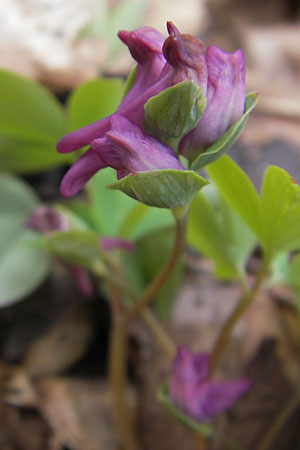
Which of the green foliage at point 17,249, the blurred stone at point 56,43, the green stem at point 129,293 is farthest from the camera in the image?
the blurred stone at point 56,43

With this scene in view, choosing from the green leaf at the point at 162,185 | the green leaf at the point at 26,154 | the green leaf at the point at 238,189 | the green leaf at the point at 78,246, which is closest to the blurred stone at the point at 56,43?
the green leaf at the point at 26,154

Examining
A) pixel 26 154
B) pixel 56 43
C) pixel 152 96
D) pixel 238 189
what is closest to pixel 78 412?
pixel 26 154

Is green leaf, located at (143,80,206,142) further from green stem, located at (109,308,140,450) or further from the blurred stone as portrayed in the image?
the blurred stone

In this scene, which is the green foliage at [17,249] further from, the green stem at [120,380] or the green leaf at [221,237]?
the green leaf at [221,237]

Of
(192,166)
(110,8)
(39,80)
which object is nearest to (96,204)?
(192,166)

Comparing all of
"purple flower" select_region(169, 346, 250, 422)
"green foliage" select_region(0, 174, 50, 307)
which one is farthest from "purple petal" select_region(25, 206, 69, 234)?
"purple flower" select_region(169, 346, 250, 422)

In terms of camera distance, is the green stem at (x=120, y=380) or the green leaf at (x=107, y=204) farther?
the green leaf at (x=107, y=204)

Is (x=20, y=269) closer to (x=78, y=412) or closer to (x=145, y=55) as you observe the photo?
(x=78, y=412)
